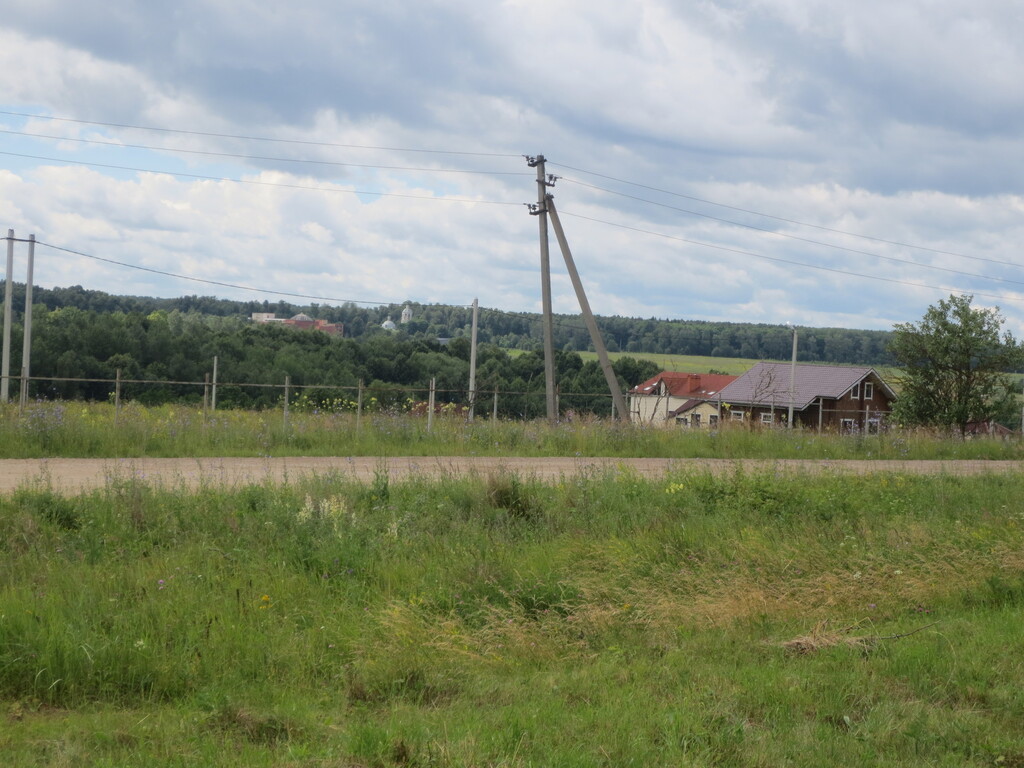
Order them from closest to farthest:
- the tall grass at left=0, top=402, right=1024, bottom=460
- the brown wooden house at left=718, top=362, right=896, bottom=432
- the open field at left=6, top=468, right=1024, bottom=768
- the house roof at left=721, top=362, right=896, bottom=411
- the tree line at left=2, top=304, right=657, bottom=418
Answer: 1. the open field at left=6, top=468, right=1024, bottom=768
2. the tall grass at left=0, top=402, right=1024, bottom=460
3. the tree line at left=2, top=304, right=657, bottom=418
4. the brown wooden house at left=718, top=362, right=896, bottom=432
5. the house roof at left=721, top=362, right=896, bottom=411

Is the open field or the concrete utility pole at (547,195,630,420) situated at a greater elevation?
the concrete utility pole at (547,195,630,420)

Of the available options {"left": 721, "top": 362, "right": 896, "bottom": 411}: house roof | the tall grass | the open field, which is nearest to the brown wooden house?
{"left": 721, "top": 362, "right": 896, "bottom": 411}: house roof

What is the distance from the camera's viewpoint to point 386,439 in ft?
65.1

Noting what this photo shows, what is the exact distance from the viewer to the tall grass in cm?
1733

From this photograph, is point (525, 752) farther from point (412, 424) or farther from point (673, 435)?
point (673, 435)

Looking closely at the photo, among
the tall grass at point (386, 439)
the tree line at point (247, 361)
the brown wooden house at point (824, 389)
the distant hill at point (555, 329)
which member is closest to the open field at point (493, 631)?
the tall grass at point (386, 439)

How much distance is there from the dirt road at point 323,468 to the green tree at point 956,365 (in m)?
18.2

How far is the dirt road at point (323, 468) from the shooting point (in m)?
12.8

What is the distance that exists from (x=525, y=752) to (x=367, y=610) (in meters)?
2.97

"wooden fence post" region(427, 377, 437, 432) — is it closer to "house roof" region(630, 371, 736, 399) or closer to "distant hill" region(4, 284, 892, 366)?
"distant hill" region(4, 284, 892, 366)

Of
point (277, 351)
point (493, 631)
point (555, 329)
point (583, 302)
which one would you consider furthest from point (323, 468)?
point (555, 329)

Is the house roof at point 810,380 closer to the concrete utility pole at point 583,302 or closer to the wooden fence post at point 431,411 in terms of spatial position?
the concrete utility pole at point 583,302

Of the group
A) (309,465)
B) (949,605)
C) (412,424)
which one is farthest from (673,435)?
(949,605)

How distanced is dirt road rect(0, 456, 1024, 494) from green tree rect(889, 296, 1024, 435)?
1817 centimetres
